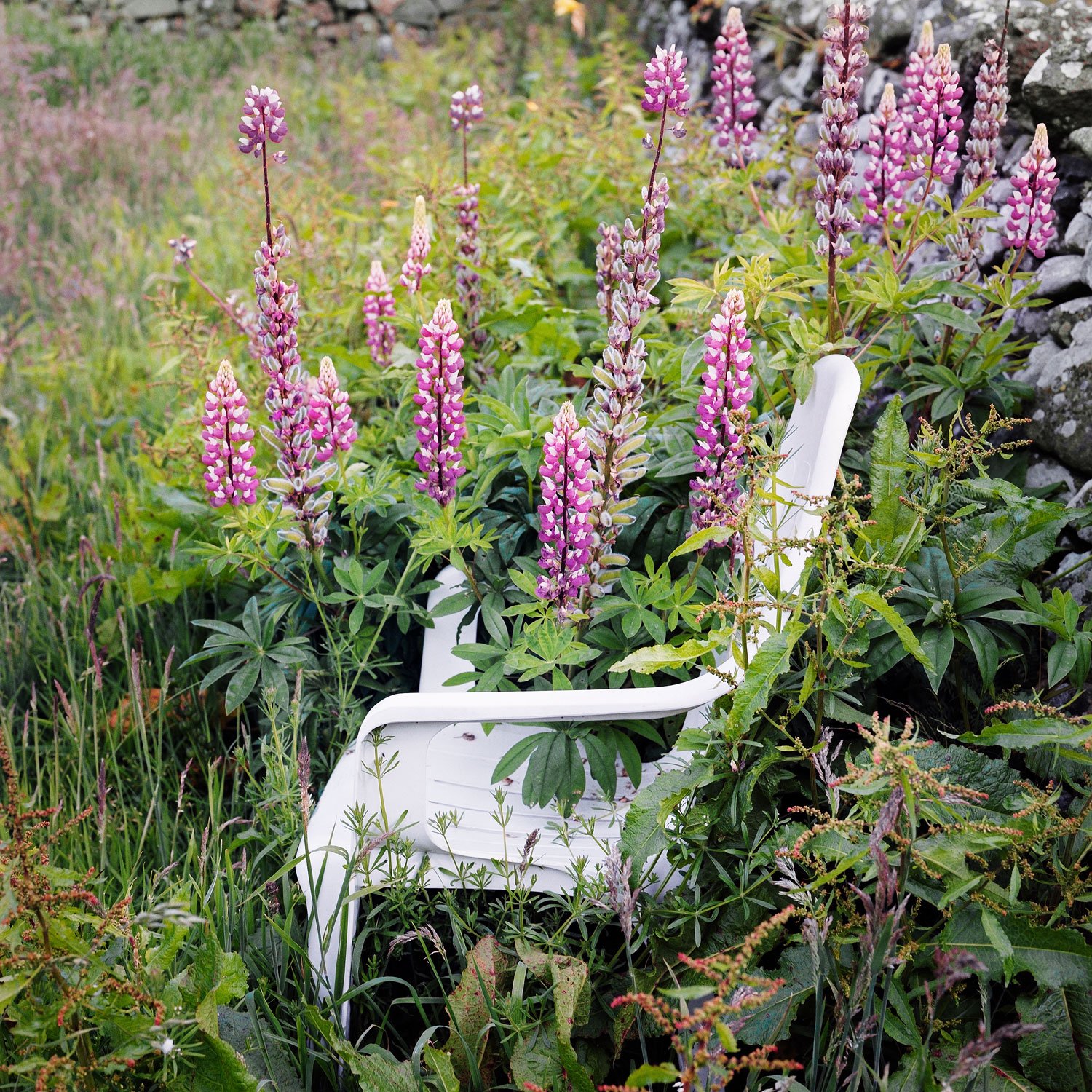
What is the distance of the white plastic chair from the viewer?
5.57 ft

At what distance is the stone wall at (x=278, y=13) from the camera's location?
8883 mm

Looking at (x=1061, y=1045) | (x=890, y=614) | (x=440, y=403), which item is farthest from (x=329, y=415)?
(x=1061, y=1045)

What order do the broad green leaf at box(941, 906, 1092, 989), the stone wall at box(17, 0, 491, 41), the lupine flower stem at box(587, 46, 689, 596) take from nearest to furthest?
the broad green leaf at box(941, 906, 1092, 989) < the lupine flower stem at box(587, 46, 689, 596) < the stone wall at box(17, 0, 491, 41)

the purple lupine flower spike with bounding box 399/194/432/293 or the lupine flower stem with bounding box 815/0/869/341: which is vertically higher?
the lupine flower stem with bounding box 815/0/869/341

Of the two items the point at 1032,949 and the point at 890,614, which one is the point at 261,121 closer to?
the point at 890,614

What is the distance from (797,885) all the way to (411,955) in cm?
89

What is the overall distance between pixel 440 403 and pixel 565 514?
0.34 m

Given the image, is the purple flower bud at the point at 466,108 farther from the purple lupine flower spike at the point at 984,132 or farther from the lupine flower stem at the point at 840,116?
the purple lupine flower spike at the point at 984,132

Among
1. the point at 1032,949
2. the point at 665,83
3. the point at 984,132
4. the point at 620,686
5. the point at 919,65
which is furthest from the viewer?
the point at 919,65

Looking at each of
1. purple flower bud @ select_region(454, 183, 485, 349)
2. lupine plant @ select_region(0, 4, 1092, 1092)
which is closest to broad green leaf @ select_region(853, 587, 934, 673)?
lupine plant @ select_region(0, 4, 1092, 1092)

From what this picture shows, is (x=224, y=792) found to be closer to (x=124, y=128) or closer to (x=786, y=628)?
(x=786, y=628)

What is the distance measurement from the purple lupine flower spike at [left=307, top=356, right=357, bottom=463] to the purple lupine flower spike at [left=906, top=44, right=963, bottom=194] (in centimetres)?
133

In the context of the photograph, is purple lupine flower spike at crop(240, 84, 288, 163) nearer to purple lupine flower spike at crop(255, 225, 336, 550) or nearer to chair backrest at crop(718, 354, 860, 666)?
purple lupine flower spike at crop(255, 225, 336, 550)

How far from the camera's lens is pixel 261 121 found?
1.89m
